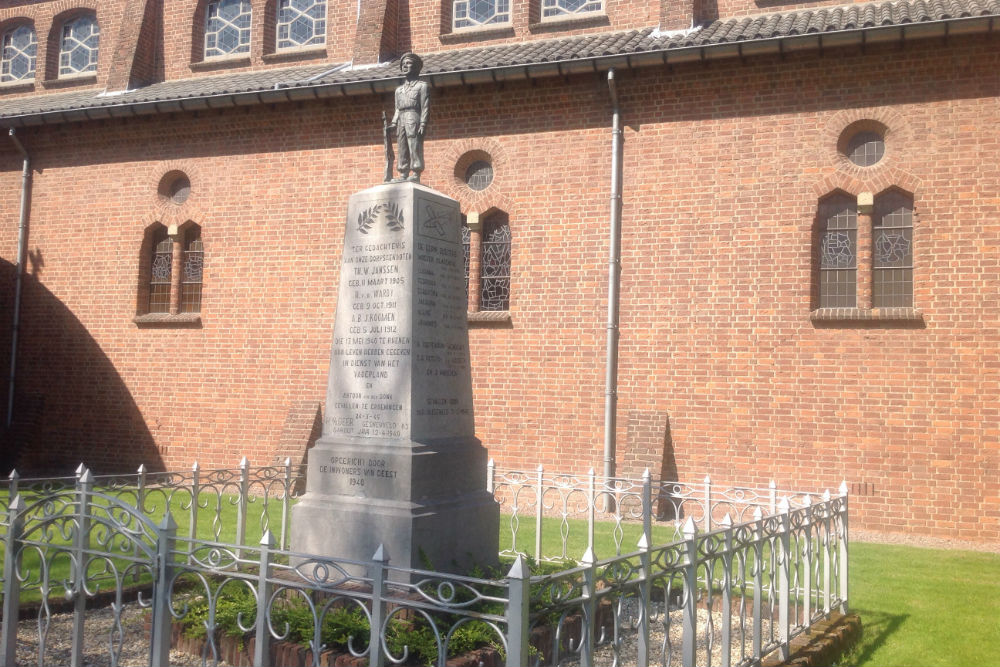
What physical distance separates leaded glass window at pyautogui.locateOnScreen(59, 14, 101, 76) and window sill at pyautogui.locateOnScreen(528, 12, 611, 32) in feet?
31.7

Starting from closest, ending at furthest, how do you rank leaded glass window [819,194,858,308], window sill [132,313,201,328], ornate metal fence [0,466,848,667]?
ornate metal fence [0,466,848,667] < leaded glass window [819,194,858,308] < window sill [132,313,201,328]

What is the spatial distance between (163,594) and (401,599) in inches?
50.0

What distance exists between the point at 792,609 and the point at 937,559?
11.7 ft

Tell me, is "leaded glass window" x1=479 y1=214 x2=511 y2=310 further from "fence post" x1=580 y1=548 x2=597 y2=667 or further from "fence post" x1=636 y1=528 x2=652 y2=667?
"fence post" x1=580 y1=548 x2=597 y2=667

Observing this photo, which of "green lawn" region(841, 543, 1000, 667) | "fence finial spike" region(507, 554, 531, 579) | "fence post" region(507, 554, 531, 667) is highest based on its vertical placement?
"fence finial spike" region(507, 554, 531, 579)

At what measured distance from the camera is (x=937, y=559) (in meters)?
10.5

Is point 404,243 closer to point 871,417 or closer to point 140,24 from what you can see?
point 871,417

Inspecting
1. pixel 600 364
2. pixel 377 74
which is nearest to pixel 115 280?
→ pixel 377 74

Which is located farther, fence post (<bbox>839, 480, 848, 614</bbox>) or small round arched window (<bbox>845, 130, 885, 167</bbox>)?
small round arched window (<bbox>845, 130, 885, 167</bbox>)

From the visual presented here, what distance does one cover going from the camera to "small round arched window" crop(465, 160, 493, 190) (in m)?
15.0

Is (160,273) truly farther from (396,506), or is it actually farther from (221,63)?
(396,506)

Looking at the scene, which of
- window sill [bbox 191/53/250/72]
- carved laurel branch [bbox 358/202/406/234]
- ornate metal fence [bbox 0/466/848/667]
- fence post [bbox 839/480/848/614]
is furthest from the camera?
window sill [bbox 191/53/250/72]

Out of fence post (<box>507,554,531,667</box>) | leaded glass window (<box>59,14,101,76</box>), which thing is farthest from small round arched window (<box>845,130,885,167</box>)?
leaded glass window (<box>59,14,101,76</box>)

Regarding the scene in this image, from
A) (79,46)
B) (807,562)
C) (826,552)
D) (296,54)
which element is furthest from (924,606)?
(79,46)
